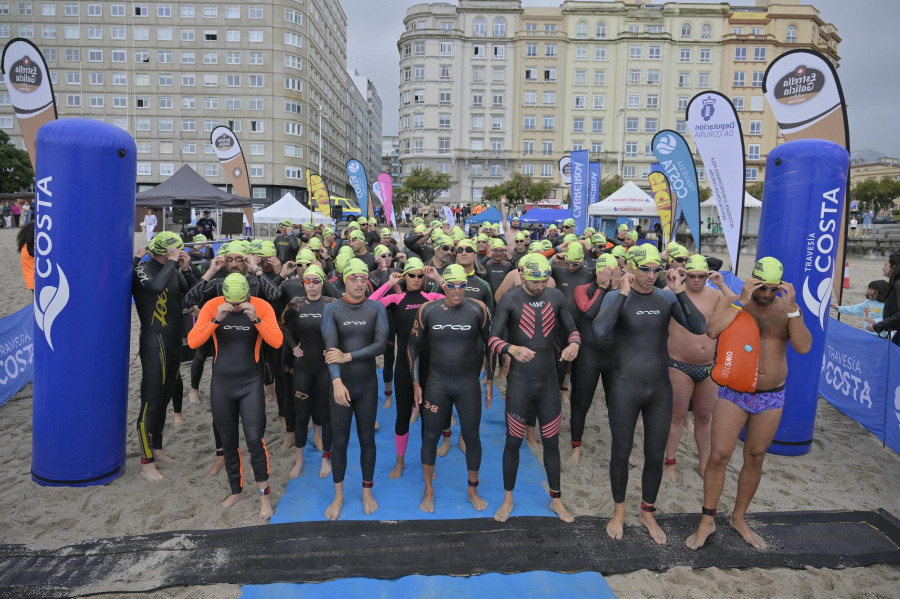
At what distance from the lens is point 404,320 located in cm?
609

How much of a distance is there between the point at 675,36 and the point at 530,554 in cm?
6858

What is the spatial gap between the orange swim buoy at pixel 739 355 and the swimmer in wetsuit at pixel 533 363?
1.17m

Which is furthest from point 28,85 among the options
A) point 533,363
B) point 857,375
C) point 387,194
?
point 857,375

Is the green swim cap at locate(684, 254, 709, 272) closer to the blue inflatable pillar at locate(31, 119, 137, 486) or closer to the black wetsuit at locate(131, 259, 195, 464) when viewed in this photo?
the black wetsuit at locate(131, 259, 195, 464)

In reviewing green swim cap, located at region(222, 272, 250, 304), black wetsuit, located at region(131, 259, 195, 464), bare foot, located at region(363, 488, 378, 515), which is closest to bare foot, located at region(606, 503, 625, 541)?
bare foot, located at region(363, 488, 378, 515)

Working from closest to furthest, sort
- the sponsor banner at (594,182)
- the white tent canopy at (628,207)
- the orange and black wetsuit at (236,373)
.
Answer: the orange and black wetsuit at (236,373), the sponsor banner at (594,182), the white tent canopy at (628,207)

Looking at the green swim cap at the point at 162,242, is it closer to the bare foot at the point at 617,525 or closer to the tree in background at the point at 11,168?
the bare foot at the point at 617,525

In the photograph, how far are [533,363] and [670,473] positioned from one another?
226 centimetres

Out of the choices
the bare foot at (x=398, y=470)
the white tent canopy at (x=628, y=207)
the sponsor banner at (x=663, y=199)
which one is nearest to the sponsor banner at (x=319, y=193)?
the sponsor banner at (x=663, y=199)

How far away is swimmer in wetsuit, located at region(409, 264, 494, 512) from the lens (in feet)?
15.7

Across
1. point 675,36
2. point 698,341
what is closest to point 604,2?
point 675,36

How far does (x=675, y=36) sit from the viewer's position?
59812 mm

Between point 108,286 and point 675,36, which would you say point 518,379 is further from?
point 675,36

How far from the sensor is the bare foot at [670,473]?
218 inches
